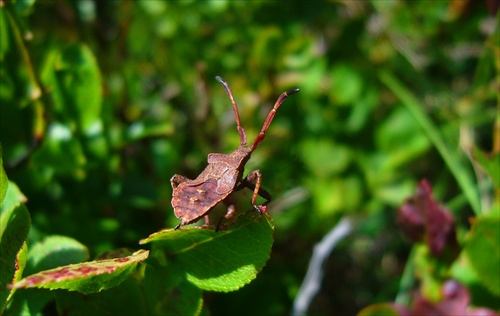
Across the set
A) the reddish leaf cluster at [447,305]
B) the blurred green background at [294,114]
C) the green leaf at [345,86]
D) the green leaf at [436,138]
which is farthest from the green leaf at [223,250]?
the green leaf at [345,86]

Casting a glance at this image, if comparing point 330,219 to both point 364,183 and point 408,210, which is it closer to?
point 364,183

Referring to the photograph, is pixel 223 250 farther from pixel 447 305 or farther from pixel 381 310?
pixel 447 305

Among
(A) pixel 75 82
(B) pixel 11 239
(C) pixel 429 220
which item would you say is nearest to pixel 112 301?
(B) pixel 11 239

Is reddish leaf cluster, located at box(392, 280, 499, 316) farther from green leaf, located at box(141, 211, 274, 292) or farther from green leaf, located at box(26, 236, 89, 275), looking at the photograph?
green leaf, located at box(26, 236, 89, 275)

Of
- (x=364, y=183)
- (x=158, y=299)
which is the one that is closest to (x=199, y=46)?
(x=364, y=183)

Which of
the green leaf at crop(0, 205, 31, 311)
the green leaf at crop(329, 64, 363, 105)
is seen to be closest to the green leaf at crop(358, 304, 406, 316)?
the green leaf at crop(0, 205, 31, 311)

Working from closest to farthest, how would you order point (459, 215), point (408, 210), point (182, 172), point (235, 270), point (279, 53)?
point (235, 270), point (408, 210), point (182, 172), point (279, 53), point (459, 215)
